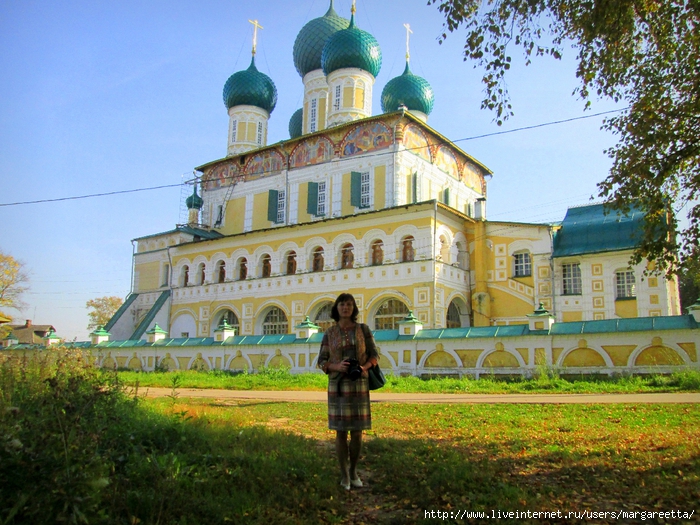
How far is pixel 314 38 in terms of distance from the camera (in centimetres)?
3422

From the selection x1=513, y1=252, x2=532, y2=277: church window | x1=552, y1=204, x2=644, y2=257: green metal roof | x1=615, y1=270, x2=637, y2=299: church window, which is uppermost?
x1=552, y1=204, x2=644, y2=257: green metal roof

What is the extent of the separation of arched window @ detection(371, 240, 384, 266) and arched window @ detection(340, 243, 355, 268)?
1.00 m

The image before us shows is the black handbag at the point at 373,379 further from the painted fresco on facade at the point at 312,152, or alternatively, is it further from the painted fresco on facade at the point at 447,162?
the painted fresco on facade at the point at 447,162

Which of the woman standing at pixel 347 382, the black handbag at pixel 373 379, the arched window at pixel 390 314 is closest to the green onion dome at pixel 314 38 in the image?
the arched window at pixel 390 314

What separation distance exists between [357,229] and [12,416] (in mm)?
22425

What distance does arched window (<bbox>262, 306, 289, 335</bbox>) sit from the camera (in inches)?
1118

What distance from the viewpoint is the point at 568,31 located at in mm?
7484

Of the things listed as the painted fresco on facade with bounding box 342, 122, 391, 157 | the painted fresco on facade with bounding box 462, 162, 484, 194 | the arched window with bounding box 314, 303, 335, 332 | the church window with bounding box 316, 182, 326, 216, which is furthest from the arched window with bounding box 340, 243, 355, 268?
the painted fresco on facade with bounding box 462, 162, 484, 194

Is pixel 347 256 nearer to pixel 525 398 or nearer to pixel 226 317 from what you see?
pixel 226 317

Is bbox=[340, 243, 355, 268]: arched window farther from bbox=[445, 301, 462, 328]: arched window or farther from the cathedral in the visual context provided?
bbox=[445, 301, 462, 328]: arched window

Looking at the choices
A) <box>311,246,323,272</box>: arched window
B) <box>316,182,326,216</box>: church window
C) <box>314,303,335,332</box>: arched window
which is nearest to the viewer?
<box>314,303,335,332</box>: arched window

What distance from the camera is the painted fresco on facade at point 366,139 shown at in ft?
90.7

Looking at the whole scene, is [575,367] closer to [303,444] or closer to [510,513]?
[303,444]

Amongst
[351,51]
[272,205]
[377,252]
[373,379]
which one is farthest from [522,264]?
[373,379]
